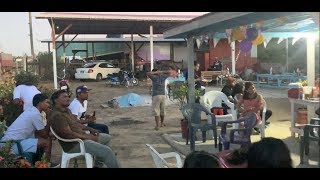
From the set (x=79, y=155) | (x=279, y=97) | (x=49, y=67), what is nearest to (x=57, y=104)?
(x=79, y=155)

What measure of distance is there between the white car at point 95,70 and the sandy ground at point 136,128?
8984mm

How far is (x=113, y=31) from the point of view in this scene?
22.6 meters

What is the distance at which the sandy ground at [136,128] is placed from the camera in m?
6.64

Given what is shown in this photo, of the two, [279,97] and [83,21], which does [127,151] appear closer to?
[279,97]

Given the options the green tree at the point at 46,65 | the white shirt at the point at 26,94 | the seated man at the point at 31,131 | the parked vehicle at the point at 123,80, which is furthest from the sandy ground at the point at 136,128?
the green tree at the point at 46,65

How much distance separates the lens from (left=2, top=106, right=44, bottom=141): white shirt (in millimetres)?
5238

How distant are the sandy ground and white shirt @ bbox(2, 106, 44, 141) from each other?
1.25m

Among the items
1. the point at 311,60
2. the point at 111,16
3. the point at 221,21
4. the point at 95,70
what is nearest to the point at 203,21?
the point at 221,21

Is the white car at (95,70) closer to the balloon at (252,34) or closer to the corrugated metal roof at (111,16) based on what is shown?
the corrugated metal roof at (111,16)

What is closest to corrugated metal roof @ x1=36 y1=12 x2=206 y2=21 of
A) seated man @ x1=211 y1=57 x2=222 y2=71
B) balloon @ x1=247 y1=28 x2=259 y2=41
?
seated man @ x1=211 y1=57 x2=222 y2=71

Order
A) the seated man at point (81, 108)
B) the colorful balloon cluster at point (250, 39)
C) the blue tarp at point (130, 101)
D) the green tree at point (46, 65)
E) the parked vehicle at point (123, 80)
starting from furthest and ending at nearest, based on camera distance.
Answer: the green tree at point (46, 65) < the parked vehicle at point (123, 80) < the blue tarp at point (130, 101) < the colorful balloon cluster at point (250, 39) < the seated man at point (81, 108)

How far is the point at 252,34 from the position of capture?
252 inches

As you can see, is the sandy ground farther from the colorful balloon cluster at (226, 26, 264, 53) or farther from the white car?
the white car
